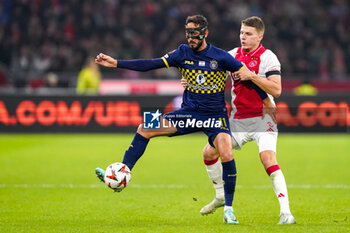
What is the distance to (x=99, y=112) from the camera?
50.0 ft

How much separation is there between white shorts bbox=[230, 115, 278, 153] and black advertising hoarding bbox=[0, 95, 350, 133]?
8653 mm

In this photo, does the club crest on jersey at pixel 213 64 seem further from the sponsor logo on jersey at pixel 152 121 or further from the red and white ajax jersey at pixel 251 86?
the sponsor logo on jersey at pixel 152 121

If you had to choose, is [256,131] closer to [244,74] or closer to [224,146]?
[224,146]

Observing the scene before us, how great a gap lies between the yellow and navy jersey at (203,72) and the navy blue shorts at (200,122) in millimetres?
65

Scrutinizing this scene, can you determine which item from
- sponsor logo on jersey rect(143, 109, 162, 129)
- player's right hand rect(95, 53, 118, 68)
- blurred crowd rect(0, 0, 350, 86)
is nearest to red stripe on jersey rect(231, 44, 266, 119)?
sponsor logo on jersey rect(143, 109, 162, 129)

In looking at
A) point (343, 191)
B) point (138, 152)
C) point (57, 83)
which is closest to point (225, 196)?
point (138, 152)

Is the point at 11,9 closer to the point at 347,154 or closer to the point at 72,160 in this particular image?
the point at 72,160

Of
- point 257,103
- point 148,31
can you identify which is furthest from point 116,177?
point 148,31

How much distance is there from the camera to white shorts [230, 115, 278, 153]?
625 cm

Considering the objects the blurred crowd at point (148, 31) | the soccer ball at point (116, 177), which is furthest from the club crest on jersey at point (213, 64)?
the blurred crowd at point (148, 31)

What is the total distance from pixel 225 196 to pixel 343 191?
2741 millimetres

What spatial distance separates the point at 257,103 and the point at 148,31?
49.2 feet

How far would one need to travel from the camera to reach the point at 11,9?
21266mm

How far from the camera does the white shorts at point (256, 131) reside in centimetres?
625
